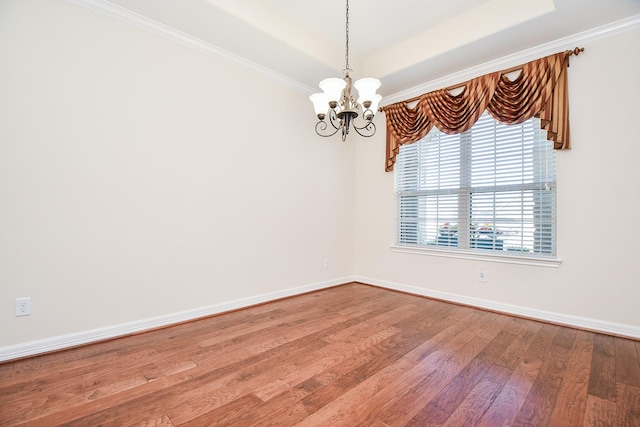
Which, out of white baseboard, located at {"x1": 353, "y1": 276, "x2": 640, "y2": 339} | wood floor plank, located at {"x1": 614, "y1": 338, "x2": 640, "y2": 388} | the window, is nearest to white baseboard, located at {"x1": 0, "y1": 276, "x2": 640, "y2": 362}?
white baseboard, located at {"x1": 353, "y1": 276, "x2": 640, "y2": 339}

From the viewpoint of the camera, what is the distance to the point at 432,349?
2.27 m

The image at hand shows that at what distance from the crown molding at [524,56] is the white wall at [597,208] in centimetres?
Result: 6

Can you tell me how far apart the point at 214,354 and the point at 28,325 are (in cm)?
131

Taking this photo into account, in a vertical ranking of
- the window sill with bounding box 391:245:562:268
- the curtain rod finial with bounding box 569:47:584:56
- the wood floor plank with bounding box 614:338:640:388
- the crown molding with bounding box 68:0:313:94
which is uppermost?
the crown molding with bounding box 68:0:313:94

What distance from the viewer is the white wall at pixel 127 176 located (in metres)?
2.09

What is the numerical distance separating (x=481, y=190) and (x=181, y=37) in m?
3.44

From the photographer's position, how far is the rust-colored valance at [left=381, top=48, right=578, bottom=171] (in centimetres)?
279

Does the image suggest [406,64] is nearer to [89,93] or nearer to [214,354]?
[89,93]

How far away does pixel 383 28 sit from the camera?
319cm

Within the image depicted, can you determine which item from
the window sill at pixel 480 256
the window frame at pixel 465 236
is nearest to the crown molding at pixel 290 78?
the window frame at pixel 465 236

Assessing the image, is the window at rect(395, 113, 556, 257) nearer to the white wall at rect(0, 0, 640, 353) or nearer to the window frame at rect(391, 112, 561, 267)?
the window frame at rect(391, 112, 561, 267)

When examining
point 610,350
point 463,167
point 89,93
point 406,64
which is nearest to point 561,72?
point 463,167

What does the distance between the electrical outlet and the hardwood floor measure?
33cm

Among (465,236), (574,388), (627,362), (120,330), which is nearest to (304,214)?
(465,236)
